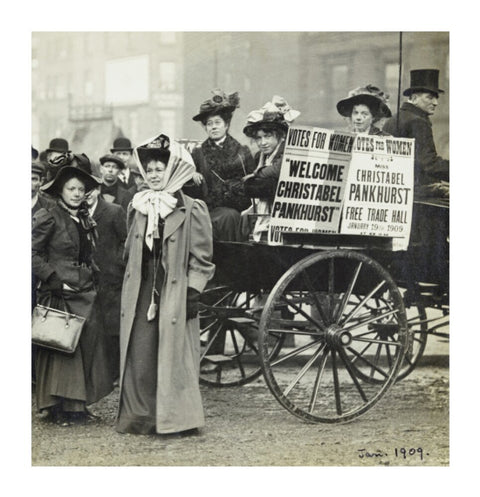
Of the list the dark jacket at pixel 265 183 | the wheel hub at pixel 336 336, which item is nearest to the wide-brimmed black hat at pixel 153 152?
the dark jacket at pixel 265 183

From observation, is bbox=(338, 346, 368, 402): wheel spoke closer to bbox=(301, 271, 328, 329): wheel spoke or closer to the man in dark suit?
bbox=(301, 271, 328, 329): wheel spoke

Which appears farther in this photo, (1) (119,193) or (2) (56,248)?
(1) (119,193)

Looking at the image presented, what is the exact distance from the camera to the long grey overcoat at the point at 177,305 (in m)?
6.00

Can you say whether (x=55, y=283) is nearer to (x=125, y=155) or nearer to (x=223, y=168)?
(x=125, y=155)

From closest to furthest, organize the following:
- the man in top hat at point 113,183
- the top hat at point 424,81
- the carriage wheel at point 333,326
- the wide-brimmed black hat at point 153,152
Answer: the carriage wheel at point 333,326
the wide-brimmed black hat at point 153,152
the man in top hat at point 113,183
the top hat at point 424,81

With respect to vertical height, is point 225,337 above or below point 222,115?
below

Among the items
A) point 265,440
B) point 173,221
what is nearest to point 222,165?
point 173,221

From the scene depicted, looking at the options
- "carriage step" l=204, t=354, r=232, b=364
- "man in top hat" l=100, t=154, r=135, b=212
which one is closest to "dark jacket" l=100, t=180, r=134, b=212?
"man in top hat" l=100, t=154, r=135, b=212

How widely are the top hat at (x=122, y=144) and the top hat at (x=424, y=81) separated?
2338 mm

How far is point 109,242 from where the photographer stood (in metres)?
6.37

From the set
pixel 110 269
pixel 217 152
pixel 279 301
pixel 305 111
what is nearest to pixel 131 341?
pixel 110 269

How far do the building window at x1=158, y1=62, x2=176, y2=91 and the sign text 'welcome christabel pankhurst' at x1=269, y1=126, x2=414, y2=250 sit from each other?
1.11 meters

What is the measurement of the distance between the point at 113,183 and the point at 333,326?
2095mm

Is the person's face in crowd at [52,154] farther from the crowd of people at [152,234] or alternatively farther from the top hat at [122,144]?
the top hat at [122,144]
